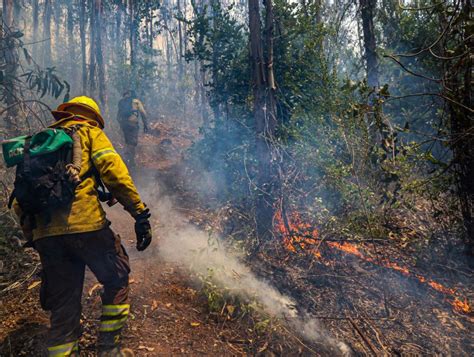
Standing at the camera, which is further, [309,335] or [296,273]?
[296,273]

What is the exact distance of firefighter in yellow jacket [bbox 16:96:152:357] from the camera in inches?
95.0

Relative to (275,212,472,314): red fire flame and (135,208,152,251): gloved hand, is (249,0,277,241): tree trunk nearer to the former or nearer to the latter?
(275,212,472,314): red fire flame

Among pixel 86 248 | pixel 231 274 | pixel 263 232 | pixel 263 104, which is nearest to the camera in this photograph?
pixel 86 248

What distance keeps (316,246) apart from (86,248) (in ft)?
9.80

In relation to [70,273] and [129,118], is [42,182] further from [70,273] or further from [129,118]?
[129,118]

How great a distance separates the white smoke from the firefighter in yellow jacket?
1.25 meters

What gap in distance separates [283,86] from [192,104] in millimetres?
13218

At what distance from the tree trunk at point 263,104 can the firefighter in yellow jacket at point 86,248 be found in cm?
256

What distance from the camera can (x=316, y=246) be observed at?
14.3ft

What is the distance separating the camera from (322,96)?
18.3ft

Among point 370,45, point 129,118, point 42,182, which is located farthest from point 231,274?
point 370,45

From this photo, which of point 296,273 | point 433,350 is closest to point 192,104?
point 296,273

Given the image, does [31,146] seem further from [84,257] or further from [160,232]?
[160,232]

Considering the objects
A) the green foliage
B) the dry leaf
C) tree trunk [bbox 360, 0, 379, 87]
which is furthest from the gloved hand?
tree trunk [bbox 360, 0, 379, 87]
